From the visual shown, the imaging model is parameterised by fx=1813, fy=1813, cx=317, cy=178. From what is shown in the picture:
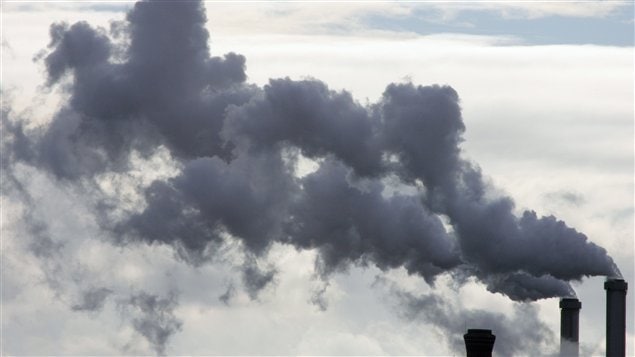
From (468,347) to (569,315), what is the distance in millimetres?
6455

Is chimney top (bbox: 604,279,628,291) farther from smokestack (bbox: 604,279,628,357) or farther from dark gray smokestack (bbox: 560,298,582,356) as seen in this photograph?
dark gray smokestack (bbox: 560,298,582,356)

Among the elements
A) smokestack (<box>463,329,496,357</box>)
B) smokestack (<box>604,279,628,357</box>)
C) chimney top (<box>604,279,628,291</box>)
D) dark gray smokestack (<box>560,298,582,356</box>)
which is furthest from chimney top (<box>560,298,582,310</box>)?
chimney top (<box>604,279,628,291</box>)

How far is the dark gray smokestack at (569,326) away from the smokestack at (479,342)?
14.3 ft

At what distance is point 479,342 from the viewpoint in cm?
10931

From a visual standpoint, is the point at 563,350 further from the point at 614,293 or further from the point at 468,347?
the point at 614,293

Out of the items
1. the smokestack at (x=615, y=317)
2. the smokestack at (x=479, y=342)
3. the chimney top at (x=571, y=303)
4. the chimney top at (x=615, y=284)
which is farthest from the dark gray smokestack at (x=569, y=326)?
the chimney top at (x=615, y=284)

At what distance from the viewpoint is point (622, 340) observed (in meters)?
96.8

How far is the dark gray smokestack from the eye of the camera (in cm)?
10912

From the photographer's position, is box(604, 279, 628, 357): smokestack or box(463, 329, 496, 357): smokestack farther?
box(463, 329, 496, 357): smokestack

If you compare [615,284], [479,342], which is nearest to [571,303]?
[479,342]

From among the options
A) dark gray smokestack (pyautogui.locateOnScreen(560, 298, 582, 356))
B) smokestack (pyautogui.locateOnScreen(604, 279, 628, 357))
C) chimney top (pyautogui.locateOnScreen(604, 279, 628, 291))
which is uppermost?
dark gray smokestack (pyautogui.locateOnScreen(560, 298, 582, 356))

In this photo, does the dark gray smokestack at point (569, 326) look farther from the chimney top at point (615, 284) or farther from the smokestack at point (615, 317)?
the chimney top at point (615, 284)

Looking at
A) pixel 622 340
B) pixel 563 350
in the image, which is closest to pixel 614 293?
pixel 622 340

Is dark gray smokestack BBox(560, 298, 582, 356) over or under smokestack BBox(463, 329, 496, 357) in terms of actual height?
over
